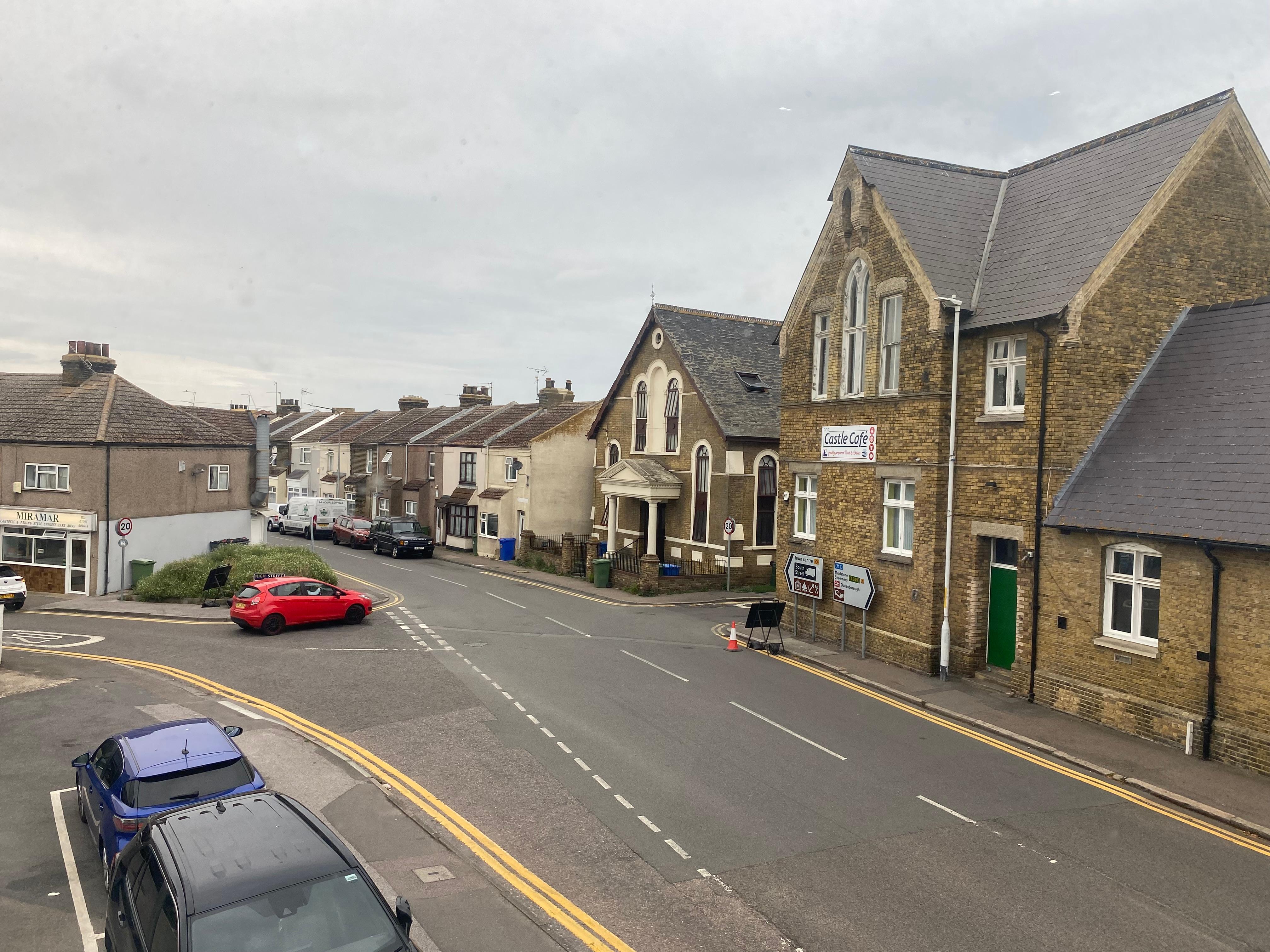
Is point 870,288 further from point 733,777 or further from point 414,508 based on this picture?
point 414,508

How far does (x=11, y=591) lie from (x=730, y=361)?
25.7 meters

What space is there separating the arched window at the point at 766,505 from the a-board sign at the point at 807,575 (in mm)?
8706

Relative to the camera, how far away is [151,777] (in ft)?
29.5

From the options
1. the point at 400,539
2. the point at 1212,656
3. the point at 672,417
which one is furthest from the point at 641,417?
the point at 1212,656

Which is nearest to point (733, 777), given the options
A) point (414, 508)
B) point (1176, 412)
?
point (1176, 412)

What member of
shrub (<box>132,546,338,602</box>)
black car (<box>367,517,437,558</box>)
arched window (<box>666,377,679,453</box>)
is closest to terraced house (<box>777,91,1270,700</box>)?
arched window (<box>666,377,679,453</box>)

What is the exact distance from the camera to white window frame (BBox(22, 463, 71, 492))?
97.1 feet

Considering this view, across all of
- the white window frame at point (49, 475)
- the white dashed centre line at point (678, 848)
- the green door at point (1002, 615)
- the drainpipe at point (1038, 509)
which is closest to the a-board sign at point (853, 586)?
the green door at point (1002, 615)

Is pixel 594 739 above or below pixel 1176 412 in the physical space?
below

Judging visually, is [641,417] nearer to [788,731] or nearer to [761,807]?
[788,731]

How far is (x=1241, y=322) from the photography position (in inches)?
620

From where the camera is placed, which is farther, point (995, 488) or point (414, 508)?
point (414, 508)

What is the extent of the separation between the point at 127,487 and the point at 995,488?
92.8ft

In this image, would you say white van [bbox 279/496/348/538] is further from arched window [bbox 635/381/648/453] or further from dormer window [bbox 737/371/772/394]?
dormer window [bbox 737/371/772/394]
